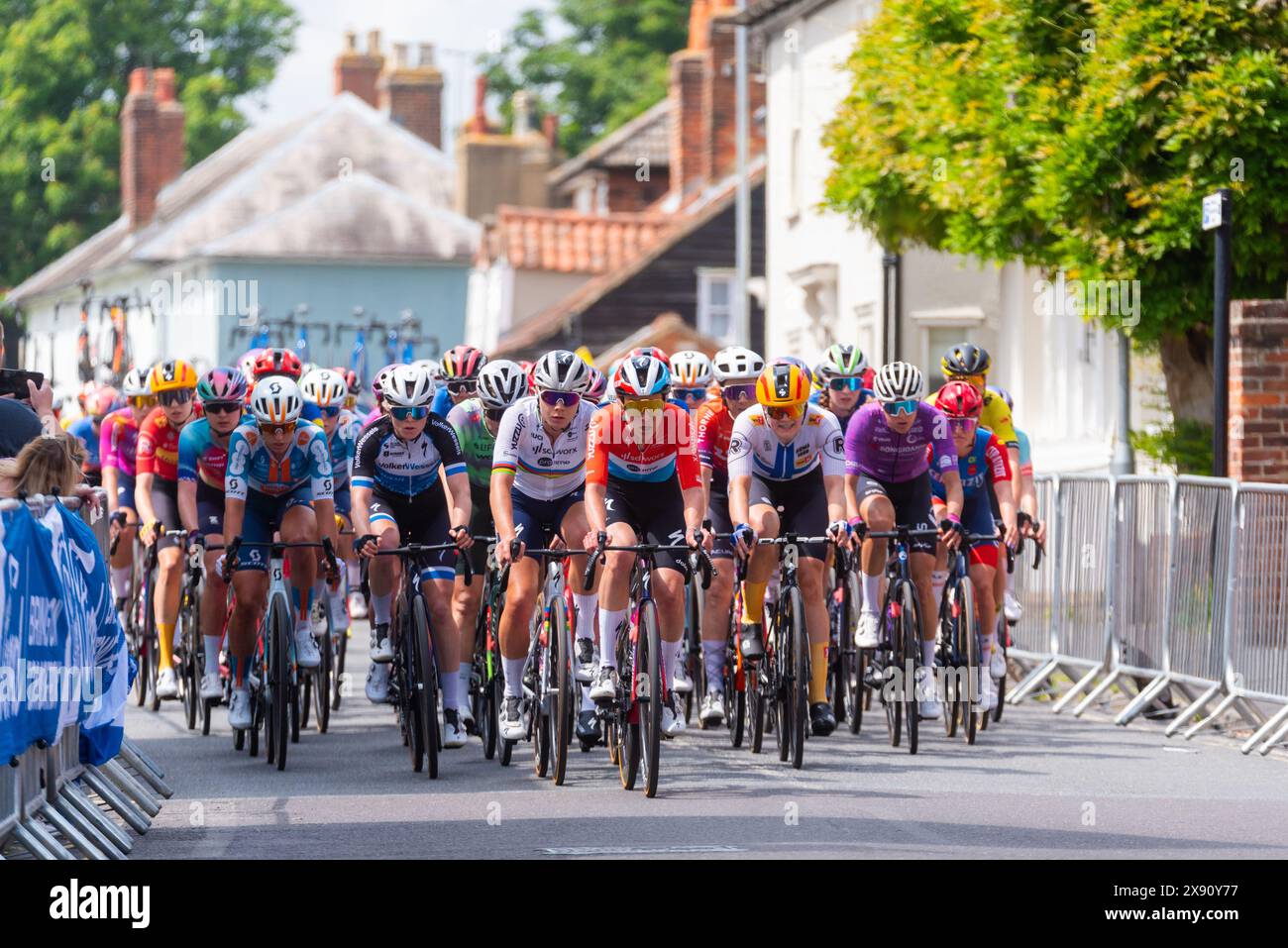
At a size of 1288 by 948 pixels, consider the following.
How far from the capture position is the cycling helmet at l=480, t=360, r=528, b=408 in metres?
13.5

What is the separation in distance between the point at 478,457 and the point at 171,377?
2173 mm

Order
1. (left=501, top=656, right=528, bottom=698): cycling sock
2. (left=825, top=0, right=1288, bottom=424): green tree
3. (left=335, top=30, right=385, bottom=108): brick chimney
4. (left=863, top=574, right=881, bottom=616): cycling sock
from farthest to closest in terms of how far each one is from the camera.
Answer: (left=335, top=30, right=385, bottom=108): brick chimney → (left=825, top=0, right=1288, bottom=424): green tree → (left=863, top=574, right=881, bottom=616): cycling sock → (left=501, top=656, right=528, bottom=698): cycling sock

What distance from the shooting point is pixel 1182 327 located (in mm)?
20156

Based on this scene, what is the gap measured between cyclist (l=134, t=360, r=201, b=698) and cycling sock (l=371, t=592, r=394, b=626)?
2.03m

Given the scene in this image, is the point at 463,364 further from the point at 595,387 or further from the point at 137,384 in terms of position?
the point at 137,384

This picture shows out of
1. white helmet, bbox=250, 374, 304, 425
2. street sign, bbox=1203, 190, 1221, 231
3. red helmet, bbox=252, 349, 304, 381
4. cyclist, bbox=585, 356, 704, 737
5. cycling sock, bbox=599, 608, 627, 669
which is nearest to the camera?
cycling sock, bbox=599, 608, 627, 669

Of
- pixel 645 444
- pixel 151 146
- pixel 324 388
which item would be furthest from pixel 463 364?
pixel 151 146

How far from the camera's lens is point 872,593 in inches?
574

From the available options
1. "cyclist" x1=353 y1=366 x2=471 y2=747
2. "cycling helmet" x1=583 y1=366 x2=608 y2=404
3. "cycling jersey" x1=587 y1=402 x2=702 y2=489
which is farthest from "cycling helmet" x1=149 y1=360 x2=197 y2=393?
"cycling jersey" x1=587 y1=402 x2=702 y2=489

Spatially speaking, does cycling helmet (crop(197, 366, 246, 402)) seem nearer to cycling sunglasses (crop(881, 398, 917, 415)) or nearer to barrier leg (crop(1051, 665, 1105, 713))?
cycling sunglasses (crop(881, 398, 917, 415))

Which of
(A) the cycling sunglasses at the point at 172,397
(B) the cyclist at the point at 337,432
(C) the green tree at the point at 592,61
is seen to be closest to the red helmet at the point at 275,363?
(B) the cyclist at the point at 337,432

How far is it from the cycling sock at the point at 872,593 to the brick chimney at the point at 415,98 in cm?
6373
